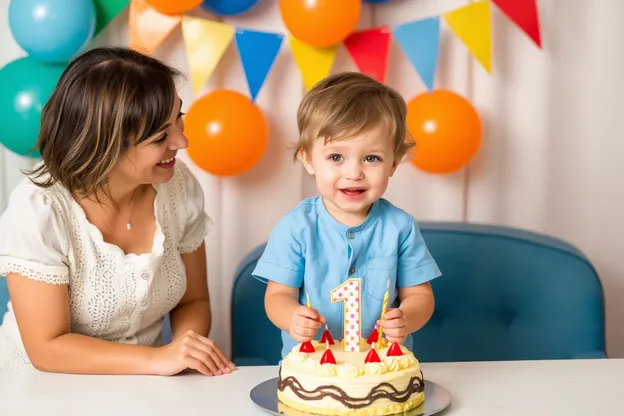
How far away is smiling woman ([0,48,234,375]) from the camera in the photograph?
67.1 inches

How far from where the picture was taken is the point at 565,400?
1.43 metres

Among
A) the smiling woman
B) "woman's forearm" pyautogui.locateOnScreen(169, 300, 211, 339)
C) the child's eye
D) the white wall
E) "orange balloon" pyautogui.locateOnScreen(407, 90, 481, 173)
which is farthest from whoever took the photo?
the white wall

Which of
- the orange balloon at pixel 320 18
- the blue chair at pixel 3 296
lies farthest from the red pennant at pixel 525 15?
the blue chair at pixel 3 296

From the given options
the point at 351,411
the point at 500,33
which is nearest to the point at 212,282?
the point at 500,33

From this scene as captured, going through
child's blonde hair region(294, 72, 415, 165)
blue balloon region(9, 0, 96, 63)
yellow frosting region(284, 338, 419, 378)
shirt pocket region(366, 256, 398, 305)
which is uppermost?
blue balloon region(9, 0, 96, 63)

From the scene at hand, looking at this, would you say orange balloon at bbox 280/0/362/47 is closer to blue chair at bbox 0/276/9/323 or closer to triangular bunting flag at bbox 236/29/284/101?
triangular bunting flag at bbox 236/29/284/101

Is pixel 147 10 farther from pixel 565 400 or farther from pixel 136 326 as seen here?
pixel 565 400

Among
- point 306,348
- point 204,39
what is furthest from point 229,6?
point 306,348

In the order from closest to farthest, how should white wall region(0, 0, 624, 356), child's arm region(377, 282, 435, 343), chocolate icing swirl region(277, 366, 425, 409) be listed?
1. chocolate icing swirl region(277, 366, 425, 409)
2. child's arm region(377, 282, 435, 343)
3. white wall region(0, 0, 624, 356)

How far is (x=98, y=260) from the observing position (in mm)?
1841

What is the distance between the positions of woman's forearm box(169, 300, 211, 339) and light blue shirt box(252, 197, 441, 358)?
1.50 feet

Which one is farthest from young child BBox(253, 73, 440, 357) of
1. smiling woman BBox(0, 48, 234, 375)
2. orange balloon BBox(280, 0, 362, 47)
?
orange balloon BBox(280, 0, 362, 47)

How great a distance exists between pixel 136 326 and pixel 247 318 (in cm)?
48

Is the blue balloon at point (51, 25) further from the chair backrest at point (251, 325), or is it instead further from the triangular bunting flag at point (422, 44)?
the triangular bunting flag at point (422, 44)
